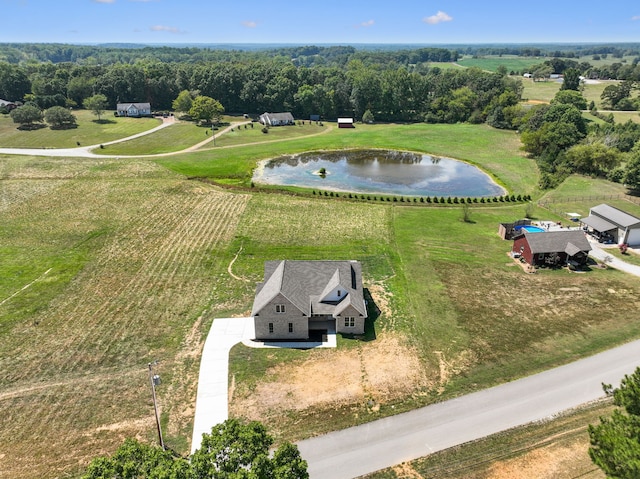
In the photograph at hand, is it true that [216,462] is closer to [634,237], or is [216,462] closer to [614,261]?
[614,261]

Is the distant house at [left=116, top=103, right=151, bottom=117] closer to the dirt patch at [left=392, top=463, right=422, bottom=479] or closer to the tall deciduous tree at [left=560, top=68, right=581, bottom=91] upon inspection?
the dirt patch at [left=392, top=463, right=422, bottom=479]

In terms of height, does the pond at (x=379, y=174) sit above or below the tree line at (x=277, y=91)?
below

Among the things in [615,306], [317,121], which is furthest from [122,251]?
[317,121]

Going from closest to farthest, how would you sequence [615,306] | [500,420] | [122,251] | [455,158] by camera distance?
1. [500,420]
2. [615,306]
3. [122,251]
4. [455,158]

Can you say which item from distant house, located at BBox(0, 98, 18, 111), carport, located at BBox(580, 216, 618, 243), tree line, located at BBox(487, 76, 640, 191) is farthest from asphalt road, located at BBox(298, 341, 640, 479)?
distant house, located at BBox(0, 98, 18, 111)

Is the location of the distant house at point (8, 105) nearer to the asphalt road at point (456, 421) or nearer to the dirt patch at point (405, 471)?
the asphalt road at point (456, 421)

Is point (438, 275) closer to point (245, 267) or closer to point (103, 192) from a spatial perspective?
point (245, 267)

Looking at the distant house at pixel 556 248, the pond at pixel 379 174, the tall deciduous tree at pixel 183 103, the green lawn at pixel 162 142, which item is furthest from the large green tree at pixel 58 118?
the distant house at pixel 556 248
